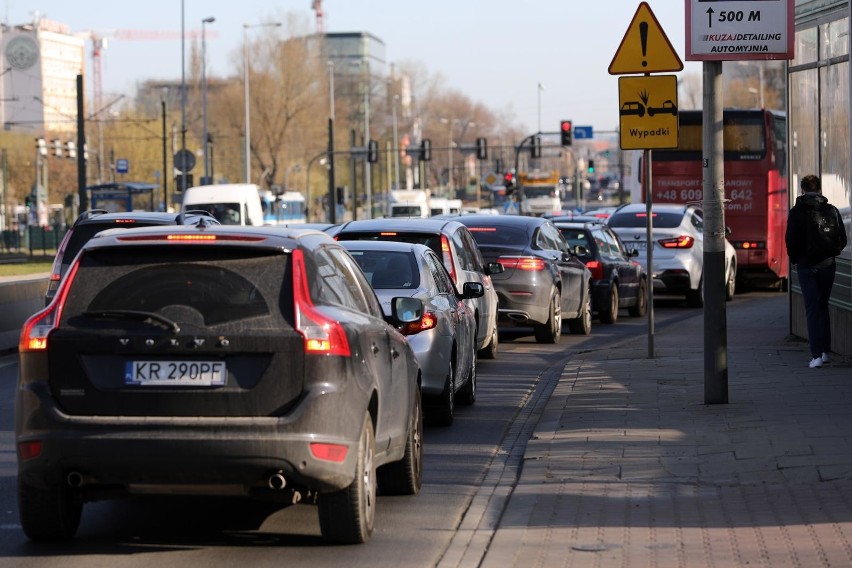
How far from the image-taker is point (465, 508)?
28.3 feet

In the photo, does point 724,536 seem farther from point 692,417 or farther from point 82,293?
point 692,417

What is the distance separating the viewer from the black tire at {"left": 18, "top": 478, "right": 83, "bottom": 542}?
7352 millimetres

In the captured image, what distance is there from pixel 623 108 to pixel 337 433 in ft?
29.5

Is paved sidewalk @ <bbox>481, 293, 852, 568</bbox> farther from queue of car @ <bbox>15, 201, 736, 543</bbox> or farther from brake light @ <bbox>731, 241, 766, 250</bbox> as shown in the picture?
brake light @ <bbox>731, 241, 766, 250</bbox>

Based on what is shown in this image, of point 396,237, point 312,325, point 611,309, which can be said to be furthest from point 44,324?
point 611,309

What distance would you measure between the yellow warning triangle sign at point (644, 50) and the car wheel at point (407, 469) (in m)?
6.94

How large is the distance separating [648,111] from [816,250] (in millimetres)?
2176

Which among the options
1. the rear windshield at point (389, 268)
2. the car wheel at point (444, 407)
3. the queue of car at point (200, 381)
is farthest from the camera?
the rear windshield at point (389, 268)

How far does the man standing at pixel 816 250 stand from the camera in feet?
47.8

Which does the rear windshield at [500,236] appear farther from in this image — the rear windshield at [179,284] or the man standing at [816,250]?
the rear windshield at [179,284]

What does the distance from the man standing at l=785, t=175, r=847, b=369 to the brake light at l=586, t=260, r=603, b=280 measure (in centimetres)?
858

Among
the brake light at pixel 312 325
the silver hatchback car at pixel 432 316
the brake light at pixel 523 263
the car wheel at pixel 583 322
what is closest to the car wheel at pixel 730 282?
the car wheel at pixel 583 322

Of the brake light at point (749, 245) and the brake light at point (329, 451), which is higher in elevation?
the brake light at point (749, 245)

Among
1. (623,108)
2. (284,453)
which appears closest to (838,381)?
(623,108)
